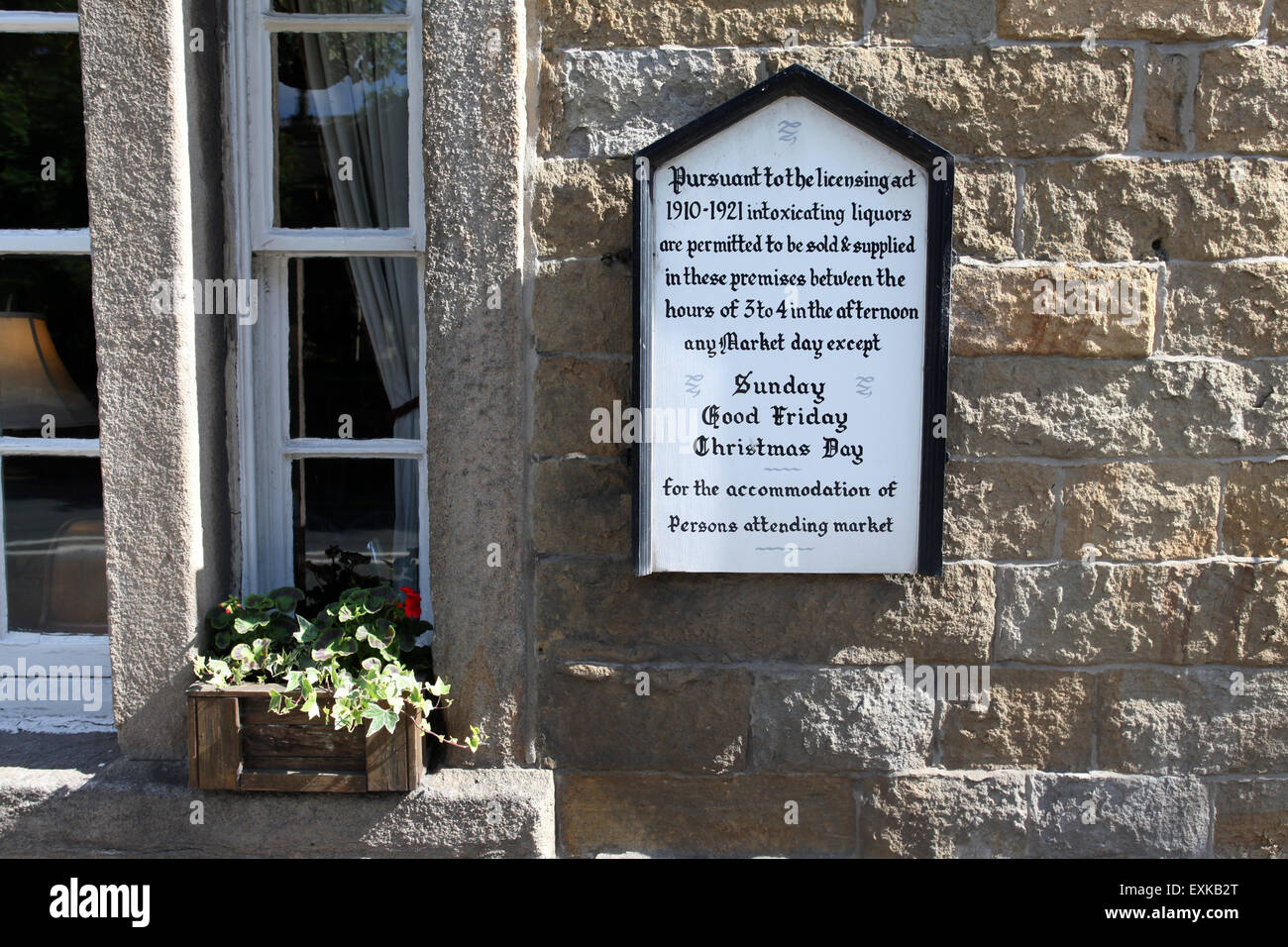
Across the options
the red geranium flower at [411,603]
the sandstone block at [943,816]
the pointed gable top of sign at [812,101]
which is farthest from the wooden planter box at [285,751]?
the pointed gable top of sign at [812,101]

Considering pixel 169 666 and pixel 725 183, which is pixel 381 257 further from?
pixel 169 666

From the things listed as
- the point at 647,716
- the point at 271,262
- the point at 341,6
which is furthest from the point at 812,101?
the point at 647,716

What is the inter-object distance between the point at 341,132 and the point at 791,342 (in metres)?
1.45

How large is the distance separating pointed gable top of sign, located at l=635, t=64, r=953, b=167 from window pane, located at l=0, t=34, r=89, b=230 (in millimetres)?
1696

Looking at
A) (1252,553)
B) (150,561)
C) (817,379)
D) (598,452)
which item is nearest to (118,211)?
(150,561)

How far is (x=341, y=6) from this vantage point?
2424 mm

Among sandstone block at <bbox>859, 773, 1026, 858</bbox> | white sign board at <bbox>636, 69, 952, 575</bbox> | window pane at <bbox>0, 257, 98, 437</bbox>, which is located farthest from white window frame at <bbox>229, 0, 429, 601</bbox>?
sandstone block at <bbox>859, 773, 1026, 858</bbox>

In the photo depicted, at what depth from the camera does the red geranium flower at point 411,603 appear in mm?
2350

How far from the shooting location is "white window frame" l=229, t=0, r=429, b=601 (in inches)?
92.6

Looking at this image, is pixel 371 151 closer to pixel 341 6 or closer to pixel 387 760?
pixel 341 6

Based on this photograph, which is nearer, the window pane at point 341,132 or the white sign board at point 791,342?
the white sign board at point 791,342

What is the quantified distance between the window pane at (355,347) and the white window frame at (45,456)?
609 mm

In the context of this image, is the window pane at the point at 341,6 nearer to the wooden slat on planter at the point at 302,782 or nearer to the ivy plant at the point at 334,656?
the ivy plant at the point at 334,656

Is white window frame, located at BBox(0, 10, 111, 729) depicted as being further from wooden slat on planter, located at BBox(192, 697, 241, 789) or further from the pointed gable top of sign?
the pointed gable top of sign
